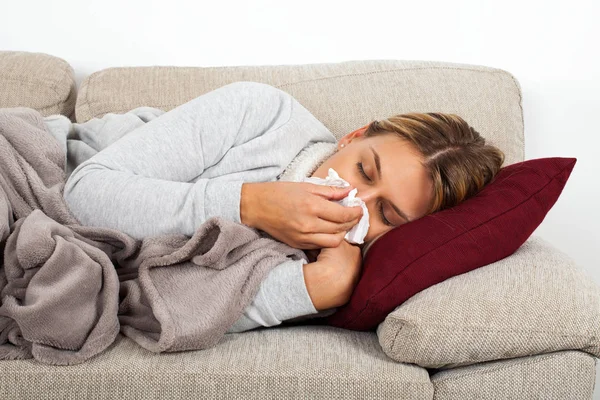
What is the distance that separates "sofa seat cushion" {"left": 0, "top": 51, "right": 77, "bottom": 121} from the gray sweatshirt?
19.7 inches

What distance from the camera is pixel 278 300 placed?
1.51 meters

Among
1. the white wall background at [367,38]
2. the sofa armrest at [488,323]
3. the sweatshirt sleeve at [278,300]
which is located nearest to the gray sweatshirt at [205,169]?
the sweatshirt sleeve at [278,300]

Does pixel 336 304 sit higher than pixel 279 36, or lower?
lower

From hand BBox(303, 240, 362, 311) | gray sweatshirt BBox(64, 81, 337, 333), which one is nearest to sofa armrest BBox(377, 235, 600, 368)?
hand BBox(303, 240, 362, 311)

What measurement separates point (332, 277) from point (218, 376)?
309 millimetres

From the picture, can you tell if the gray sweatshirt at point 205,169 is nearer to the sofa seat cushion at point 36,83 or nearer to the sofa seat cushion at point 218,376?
the sofa seat cushion at point 218,376

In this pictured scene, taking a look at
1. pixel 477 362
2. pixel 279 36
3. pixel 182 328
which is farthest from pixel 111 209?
pixel 279 36

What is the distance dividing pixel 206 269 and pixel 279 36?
122 centimetres

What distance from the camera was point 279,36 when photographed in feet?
8.29

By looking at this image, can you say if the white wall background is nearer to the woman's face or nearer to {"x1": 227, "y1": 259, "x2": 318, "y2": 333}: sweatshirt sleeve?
the woman's face

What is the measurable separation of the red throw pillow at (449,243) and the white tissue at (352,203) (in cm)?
4

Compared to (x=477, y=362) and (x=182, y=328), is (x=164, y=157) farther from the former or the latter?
(x=477, y=362)

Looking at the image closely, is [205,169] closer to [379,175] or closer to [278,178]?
[278,178]

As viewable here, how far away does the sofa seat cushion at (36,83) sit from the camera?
2119 mm
